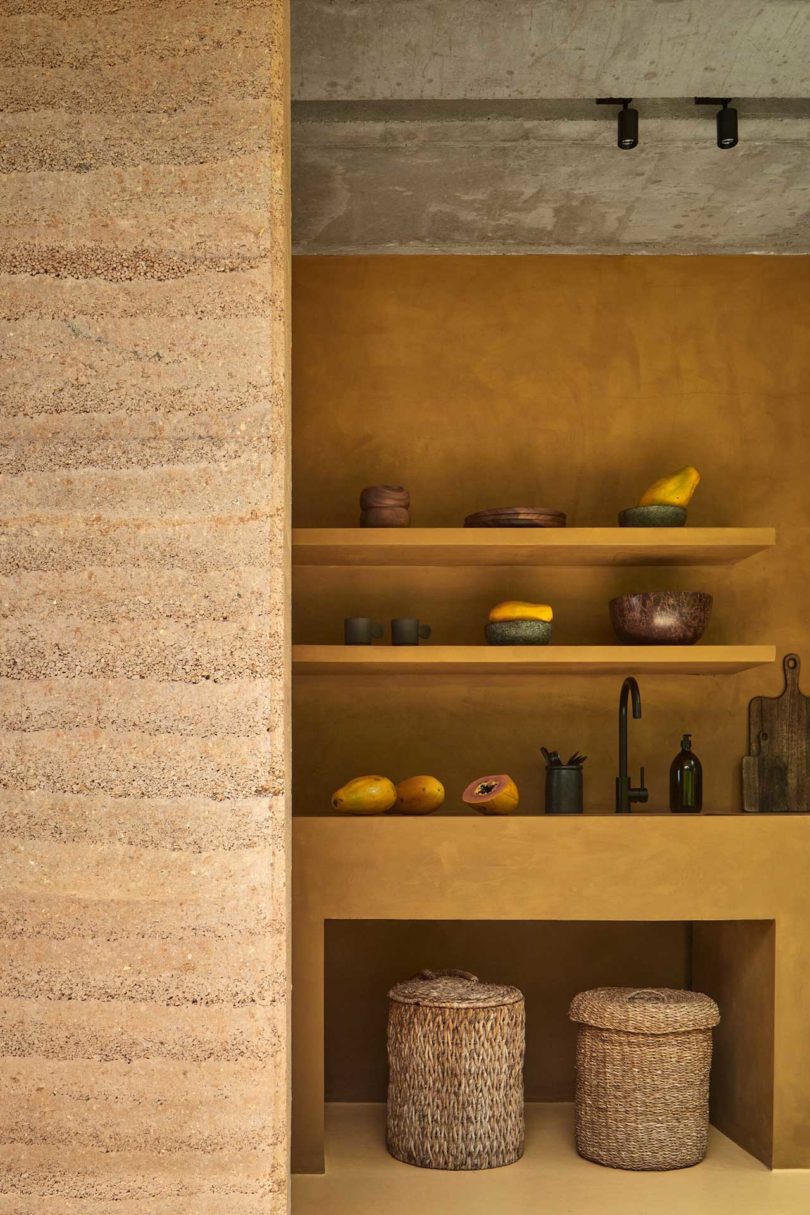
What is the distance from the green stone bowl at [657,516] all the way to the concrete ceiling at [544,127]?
94cm

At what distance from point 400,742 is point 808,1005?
1.44m

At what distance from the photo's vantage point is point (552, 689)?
4066 millimetres

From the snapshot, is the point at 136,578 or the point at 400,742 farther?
the point at 400,742

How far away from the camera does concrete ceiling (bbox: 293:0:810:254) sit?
2.82 meters

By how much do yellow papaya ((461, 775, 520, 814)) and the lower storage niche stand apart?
2.22 feet

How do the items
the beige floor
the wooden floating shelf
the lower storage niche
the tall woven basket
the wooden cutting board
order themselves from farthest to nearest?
the wooden cutting board → the wooden floating shelf → the tall woven basket → the lower storage niche → the beige floor

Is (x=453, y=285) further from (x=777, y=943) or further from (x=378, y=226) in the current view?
(x=777, y=943)

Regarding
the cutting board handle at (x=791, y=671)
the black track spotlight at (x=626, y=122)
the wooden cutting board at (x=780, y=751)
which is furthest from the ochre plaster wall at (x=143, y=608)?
the cutting board handle at (x=791, y=671)

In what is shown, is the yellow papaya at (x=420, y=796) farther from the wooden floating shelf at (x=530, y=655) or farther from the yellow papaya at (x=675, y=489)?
the yellow papaya at (x=675, y=489)

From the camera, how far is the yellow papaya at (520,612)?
12.2 ft


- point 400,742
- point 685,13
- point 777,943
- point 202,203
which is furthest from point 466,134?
point 777,943

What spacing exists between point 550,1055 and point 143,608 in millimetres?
2635

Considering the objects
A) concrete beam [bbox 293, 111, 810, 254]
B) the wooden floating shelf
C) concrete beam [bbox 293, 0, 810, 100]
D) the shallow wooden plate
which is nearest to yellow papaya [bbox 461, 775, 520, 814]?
the wooden floating shelf

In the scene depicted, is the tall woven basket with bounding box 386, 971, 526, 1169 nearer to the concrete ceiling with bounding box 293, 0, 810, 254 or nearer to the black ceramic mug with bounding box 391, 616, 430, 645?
the black ceramic mug with bounding box 391, 616, 430, 645
